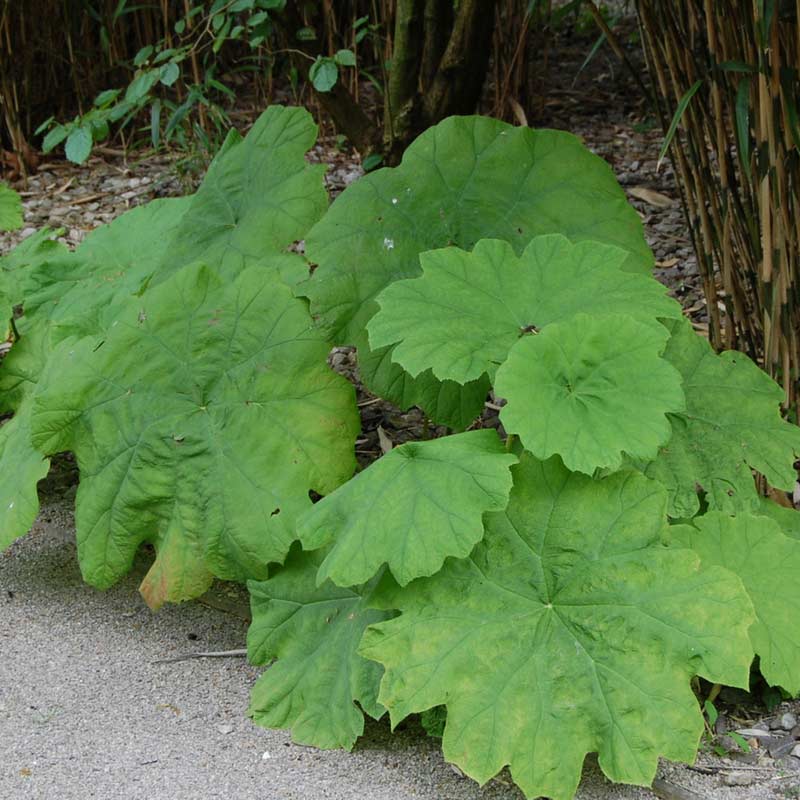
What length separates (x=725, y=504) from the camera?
6.27 ft

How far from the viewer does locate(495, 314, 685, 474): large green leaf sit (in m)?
1.67

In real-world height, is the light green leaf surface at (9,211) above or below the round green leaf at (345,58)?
below

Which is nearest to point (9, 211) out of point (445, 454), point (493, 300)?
point (493, 300)

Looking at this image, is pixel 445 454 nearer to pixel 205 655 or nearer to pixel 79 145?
pixel 205 655

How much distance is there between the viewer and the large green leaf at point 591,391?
167cm

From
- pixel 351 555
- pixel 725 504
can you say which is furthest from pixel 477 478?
pixel 725 504

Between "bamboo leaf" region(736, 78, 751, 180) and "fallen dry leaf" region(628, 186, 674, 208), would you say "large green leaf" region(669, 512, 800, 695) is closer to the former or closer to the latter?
"bamboo leaf" region(736, 78, 751, 180)

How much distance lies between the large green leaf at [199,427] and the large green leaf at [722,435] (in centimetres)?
58

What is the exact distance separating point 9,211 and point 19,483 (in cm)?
86

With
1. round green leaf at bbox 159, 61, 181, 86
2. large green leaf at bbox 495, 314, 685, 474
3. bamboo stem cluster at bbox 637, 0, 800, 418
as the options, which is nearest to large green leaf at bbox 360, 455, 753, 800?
large green leaf at bbox 495, 314, 685, 474

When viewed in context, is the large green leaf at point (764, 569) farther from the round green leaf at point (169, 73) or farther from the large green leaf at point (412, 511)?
the round green leaf at point (169, 73)

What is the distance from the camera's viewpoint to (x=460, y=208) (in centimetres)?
226

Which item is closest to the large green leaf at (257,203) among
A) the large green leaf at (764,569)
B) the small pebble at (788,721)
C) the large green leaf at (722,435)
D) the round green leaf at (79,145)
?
the round green leaf at (79,145)

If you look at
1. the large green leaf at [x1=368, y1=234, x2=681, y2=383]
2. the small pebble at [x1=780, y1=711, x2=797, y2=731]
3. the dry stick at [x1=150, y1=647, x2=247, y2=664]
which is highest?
the large green leaf at [x1=368, y1=234, x2=681, y2=383]
